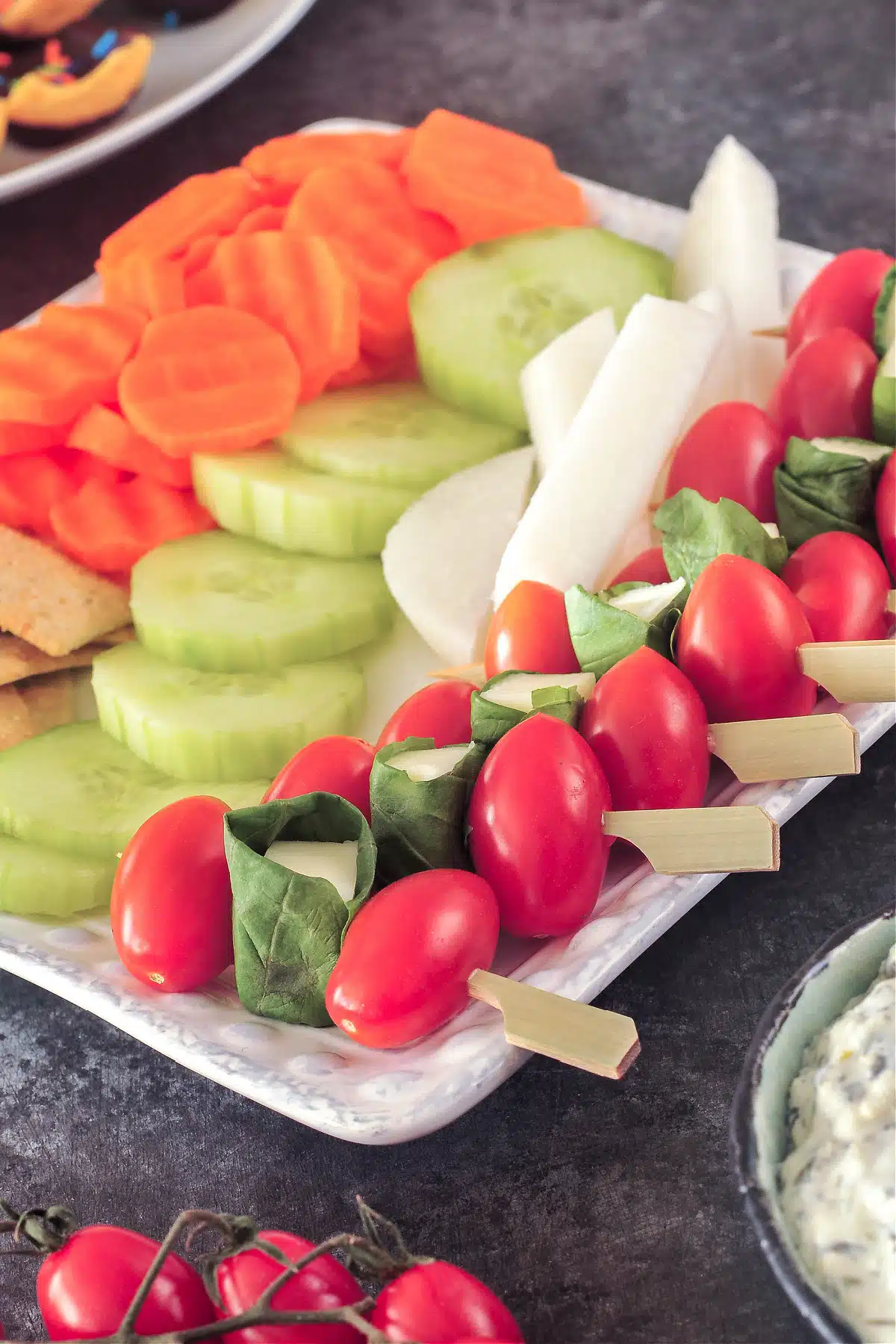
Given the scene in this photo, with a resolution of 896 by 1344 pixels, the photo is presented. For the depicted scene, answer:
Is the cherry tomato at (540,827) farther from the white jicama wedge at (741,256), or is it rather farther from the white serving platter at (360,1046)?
the white jicama wedge at (741,256)

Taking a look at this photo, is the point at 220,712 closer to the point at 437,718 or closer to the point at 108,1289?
the point at 437,718

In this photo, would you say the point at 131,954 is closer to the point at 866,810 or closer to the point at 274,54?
the point at 866,810

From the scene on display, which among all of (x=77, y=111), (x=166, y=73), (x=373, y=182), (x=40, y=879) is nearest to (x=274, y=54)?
(x=166, y=73)

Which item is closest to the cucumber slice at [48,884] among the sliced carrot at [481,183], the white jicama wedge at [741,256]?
the white jicama wedge at [741,256]

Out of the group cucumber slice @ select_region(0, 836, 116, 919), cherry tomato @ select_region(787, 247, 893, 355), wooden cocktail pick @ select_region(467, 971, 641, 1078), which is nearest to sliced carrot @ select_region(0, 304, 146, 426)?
cucumber slice @ select_region(0, 836, 116, 919)

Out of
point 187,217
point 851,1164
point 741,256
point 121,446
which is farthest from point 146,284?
point 851,1164

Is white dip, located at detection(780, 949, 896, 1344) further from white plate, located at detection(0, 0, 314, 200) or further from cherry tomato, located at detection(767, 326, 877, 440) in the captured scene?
white plate, located at detection(0, 0, 314, 200)
